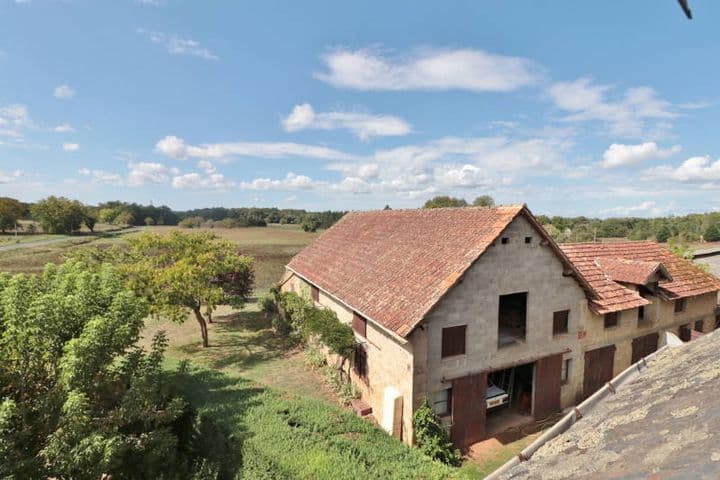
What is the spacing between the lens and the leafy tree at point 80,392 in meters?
9.30

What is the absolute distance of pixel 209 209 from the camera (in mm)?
180250

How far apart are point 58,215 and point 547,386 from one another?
4597 inches

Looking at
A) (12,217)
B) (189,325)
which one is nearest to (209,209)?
(12,217)

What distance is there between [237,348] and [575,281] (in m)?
19.8

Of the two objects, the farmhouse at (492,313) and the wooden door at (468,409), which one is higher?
the farmhouse at (492,313)

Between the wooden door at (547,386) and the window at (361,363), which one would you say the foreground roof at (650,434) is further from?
the window at (361,363)

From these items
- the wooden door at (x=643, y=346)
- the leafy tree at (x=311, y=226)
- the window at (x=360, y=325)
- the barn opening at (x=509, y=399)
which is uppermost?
the leafy tree at (x=311, y=226)

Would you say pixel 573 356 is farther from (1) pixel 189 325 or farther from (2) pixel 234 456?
(1) pixel 189 325

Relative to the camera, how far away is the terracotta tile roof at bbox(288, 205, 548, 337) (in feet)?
43.6

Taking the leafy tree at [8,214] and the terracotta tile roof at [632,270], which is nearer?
the terracotta tile roof at [632,270]

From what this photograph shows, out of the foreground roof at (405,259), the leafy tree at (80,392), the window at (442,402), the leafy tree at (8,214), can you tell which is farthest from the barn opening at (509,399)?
the leafy tree at (8,214)

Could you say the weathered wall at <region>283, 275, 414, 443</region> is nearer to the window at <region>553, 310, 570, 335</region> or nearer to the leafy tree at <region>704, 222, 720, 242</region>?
the window at <region>553, 310, 570, 335</region>

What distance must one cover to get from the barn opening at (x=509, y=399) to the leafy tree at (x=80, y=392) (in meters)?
11.4

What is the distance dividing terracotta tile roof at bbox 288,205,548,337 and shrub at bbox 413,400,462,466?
10.3 feet
